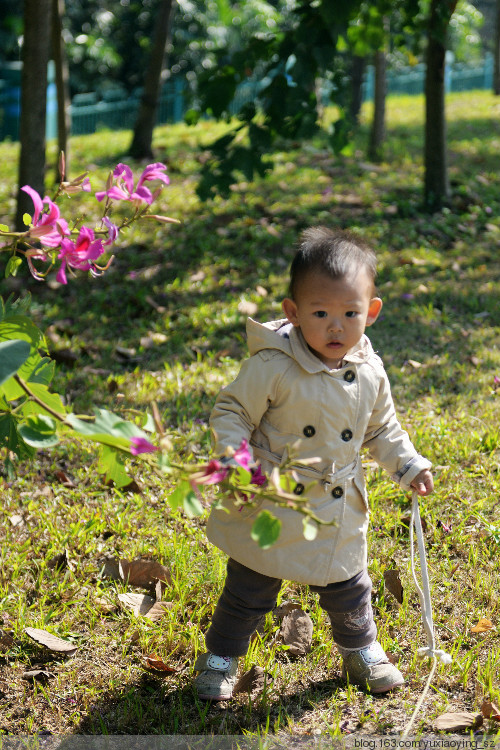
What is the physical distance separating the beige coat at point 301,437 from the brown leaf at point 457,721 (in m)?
0.44

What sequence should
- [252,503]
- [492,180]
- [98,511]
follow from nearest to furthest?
1. [252,503]
2. [98,511]
3. [492,180]

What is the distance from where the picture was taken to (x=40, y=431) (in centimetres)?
144

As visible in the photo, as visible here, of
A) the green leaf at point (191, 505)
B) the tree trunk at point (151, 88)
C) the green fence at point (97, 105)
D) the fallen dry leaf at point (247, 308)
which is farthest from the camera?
the green fence at point (97, 105)

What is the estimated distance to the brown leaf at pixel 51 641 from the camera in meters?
2.25

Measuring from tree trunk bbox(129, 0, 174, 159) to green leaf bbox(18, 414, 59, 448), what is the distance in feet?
23.6

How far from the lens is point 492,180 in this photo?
7836 millimetres

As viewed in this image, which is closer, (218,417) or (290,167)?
(218,417)

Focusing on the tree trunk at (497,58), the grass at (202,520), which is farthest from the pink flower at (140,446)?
the tree trunk at (497,58)

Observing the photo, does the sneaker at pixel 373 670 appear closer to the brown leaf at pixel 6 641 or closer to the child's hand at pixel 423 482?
the child's hand at pixel 423 482

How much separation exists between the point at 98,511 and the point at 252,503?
158 cm

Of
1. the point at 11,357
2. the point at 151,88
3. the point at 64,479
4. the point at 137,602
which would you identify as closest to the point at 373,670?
the point at 137,602

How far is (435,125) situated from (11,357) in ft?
19.9

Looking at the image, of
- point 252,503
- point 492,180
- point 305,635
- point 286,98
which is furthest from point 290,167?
point 252,503

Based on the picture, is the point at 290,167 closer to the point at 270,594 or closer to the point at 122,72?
the point at 270,594
